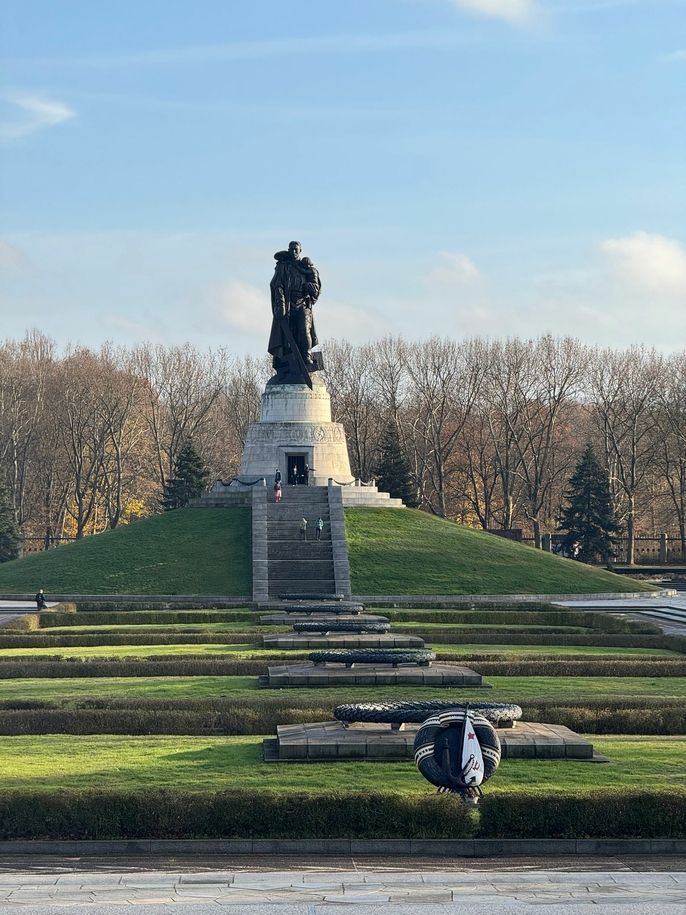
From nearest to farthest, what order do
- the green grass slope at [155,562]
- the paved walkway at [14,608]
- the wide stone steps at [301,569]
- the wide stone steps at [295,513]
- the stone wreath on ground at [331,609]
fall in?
the stone wreath on ground at [331,609], the paved walkway at [14,608], the green grass slope at [155,562], the wide stone steps at [301,569], the wide stone steps at [295,513]

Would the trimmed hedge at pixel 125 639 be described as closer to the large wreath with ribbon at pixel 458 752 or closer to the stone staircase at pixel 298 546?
the stone staircase at pixel 298 546

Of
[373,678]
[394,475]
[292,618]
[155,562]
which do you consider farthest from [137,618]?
[394,475]

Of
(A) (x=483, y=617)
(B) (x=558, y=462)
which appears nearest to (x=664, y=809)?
(A) (x=483, y=617)

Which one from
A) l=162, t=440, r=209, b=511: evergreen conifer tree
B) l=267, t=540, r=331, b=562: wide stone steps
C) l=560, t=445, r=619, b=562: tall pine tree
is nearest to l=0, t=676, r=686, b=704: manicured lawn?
l=267, t=540, r=331, b=562: wide stone steps

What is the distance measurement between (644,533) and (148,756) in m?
82.8

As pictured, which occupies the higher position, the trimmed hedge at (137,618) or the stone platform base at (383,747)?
the trimmed hedge at (137,618)

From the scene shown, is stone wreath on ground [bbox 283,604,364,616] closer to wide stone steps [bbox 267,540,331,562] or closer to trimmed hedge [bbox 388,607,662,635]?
trimmed hedge [bbox 388,607,662,635]

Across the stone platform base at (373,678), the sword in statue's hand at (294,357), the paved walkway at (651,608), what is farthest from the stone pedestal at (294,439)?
the stone platform base at (373,678)

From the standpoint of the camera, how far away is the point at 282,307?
5881cm

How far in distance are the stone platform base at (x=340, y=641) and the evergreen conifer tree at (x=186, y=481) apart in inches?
1553

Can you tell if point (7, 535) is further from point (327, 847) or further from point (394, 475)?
point (327, 847)

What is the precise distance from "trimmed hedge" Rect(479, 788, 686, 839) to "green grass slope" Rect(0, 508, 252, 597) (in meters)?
31.6

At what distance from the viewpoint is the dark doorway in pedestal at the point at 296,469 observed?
56938 mm

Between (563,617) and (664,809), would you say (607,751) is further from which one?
(563,617)
